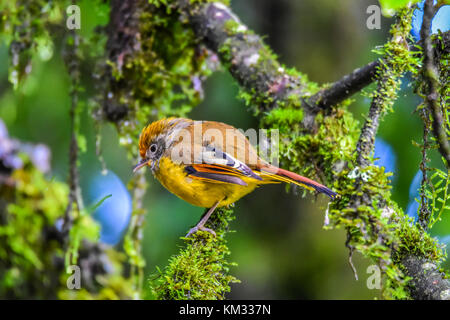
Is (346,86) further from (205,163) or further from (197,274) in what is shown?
(197,274)

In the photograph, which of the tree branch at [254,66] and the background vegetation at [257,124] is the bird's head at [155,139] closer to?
the tree branch at [254,66]

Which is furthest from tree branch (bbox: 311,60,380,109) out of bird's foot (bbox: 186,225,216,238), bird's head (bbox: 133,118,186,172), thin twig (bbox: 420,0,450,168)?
bird's foot (bbox: 186,225,216,238)

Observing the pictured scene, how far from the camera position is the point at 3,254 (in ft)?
9.80

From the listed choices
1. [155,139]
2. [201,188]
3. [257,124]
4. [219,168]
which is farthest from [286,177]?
[257,124]

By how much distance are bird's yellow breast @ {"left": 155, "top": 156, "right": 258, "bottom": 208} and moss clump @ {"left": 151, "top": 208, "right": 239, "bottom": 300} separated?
24 centimetres

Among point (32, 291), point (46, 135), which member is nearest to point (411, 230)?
point (32, 291)

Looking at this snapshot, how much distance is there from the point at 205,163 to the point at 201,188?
14cm

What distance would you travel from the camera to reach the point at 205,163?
92.0 inches

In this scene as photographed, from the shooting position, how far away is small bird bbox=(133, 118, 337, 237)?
2.24m

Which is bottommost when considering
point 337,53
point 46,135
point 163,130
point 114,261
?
point 114,261
